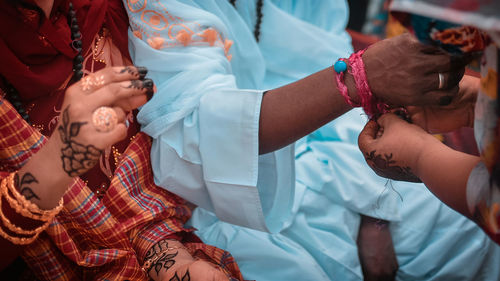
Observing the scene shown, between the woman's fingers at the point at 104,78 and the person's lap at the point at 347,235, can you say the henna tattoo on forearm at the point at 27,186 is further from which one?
the person's lap at the point at 347,235

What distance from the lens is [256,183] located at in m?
0.78

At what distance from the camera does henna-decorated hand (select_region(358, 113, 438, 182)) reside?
596 mm

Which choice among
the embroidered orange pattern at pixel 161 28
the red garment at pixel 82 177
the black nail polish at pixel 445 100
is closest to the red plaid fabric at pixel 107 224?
the red garment at pixel 82 177

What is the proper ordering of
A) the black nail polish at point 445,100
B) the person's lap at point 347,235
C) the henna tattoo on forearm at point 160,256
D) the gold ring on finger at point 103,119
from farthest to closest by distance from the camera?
the person's lap at point 347,235 < the henna tattoo on forearm at point 160,256 < the black nail polish at point 445,100 < the gold ring on finger at point 103,119

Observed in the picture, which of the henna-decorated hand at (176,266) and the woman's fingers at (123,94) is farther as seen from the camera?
the henna-decorated hand at (176,266)

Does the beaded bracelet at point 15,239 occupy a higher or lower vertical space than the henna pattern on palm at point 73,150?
lower

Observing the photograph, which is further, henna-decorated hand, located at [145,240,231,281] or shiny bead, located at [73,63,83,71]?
shiny bead, located at [73,63,83,71]

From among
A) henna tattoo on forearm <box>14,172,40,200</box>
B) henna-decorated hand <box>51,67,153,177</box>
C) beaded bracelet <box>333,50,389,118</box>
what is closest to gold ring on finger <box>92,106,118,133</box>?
henna-decorated hand <box>51,67,153,177</box>

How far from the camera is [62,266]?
73 cm

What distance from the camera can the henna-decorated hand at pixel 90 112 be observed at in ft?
1.69

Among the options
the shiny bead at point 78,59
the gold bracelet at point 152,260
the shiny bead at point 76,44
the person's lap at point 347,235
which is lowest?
the person's lap at point 347,235

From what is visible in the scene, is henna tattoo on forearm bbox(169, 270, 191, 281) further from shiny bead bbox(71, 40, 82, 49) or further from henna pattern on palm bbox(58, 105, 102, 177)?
shiny bead bbox(71, 40, 82, 49)

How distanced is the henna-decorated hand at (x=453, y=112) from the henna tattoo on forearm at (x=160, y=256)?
1.59 ft

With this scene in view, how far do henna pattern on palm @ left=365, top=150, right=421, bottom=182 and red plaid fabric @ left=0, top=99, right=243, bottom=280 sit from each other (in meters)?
0.34
